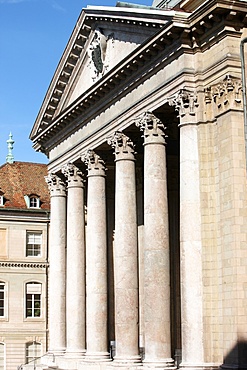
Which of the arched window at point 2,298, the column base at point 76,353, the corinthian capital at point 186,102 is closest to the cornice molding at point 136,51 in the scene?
the corinthian capital at point 186,102

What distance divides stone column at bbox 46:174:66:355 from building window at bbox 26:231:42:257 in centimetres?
1983

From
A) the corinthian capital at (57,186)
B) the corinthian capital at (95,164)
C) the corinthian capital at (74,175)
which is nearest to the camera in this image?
the corinthian capital at (95,164)

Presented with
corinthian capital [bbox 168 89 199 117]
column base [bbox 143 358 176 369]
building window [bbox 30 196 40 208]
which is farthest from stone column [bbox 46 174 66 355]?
building window [bbox 30 196 40 208]

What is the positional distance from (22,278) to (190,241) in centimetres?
3923

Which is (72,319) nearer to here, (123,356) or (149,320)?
(123,356)

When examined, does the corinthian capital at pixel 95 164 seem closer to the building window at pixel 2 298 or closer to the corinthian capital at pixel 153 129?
the corinthian capital at pixel 153 129

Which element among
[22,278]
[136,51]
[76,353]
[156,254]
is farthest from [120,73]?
A: [22,278]

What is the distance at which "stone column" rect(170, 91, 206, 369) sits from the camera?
33781 mm

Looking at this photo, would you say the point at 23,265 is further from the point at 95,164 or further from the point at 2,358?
the point at 95,164

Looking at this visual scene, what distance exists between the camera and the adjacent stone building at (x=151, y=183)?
109ft

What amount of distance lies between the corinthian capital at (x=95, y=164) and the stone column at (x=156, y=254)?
795 cm

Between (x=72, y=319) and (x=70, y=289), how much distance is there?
1797mm

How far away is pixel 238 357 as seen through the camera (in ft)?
103

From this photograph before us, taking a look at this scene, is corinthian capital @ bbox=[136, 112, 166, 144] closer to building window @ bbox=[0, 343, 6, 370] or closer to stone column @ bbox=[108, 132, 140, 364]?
stone column @ bbox=[108, 132, 140, 364]
